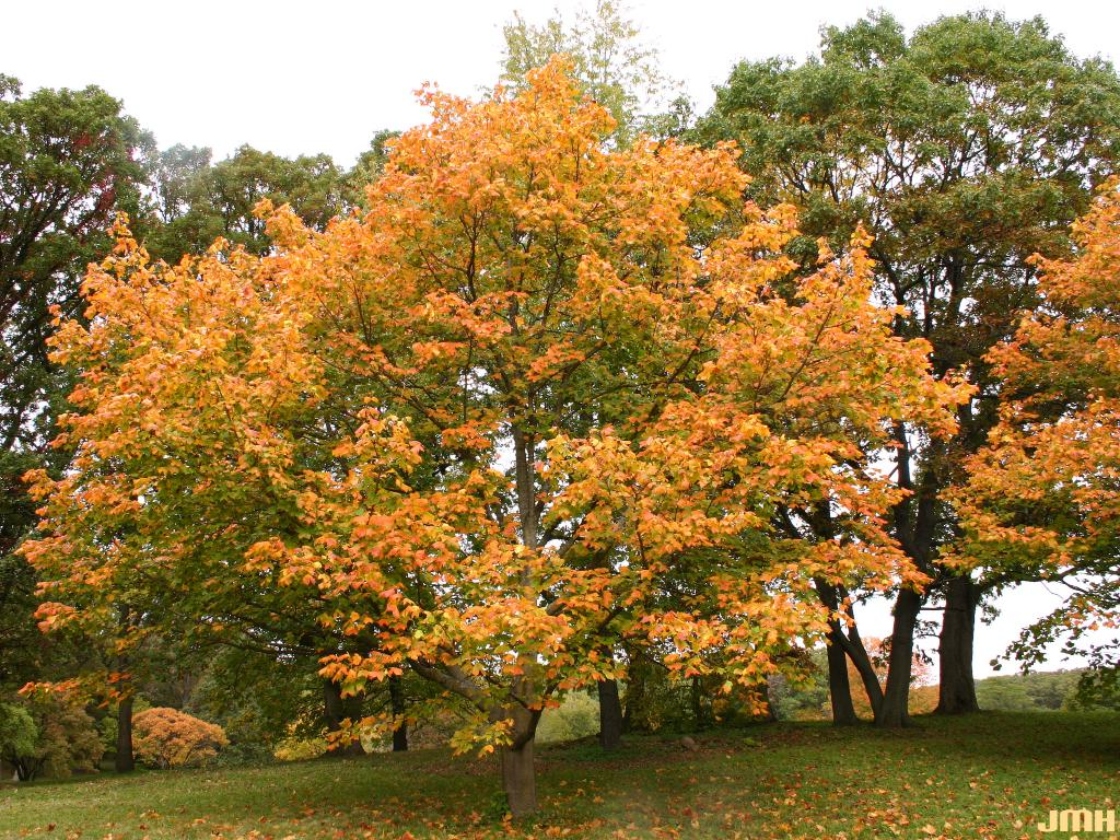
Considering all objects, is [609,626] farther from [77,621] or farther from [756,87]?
[756,87]

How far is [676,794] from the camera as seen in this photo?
12062 millimetres

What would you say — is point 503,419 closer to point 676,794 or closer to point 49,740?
point 676,794

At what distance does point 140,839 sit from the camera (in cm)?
910

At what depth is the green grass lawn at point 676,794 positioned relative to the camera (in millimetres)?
9648

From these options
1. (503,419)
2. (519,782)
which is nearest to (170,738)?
(519,782)

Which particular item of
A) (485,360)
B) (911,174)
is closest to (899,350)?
(485,360)

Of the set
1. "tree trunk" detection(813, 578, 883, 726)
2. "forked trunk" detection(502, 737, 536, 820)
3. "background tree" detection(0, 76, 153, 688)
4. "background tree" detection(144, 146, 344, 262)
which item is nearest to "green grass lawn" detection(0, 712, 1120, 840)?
"forked trunk" detection(502, 737, 536, 820)

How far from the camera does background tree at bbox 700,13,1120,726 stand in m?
16.2

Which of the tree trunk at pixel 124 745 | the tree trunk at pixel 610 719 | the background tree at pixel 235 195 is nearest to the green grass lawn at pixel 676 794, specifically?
the tree trunk at pixel 610 719

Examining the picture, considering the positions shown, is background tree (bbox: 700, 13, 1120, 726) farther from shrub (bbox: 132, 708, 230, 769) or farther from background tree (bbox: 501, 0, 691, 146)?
shrub (bbox: 132, 708, 230, 769)

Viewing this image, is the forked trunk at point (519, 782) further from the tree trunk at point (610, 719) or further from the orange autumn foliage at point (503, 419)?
the tree trunk at point (610, 719)

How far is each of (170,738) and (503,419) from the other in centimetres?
3002

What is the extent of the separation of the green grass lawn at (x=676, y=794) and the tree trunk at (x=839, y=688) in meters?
1.38

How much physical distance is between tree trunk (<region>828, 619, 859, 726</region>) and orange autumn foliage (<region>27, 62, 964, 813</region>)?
452 inches
